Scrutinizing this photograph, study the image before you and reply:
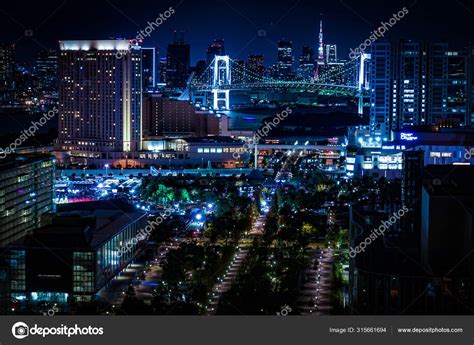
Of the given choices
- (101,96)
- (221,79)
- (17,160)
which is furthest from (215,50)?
(17,160)

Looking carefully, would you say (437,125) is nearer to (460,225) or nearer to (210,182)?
(210,182)

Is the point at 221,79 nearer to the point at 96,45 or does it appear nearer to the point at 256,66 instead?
the point at 256,66

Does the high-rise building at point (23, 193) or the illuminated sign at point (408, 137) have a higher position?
the illuminated sign at point (408, 137)

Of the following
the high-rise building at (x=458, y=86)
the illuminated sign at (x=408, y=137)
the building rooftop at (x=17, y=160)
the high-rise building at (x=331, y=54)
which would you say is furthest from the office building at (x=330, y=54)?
the building rooftop at (x=17, y=160)

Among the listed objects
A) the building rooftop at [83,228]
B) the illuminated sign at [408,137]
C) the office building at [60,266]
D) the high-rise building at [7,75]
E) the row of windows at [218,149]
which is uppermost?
the high-rise building at [7,75]

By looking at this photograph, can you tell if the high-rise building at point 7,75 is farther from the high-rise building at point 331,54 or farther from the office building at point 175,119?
the high-rise building at point 331,54

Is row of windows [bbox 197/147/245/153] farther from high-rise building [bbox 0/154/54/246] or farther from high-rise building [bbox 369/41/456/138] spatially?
high-rise building [bbox 0/154/54/246]

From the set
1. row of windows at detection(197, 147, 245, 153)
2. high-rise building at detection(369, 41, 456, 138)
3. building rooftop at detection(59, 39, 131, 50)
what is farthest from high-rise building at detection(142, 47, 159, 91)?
high-rise building at detection(369, 41, 456, 138)

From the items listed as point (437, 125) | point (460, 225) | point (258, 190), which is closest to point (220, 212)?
point (258, 190)
